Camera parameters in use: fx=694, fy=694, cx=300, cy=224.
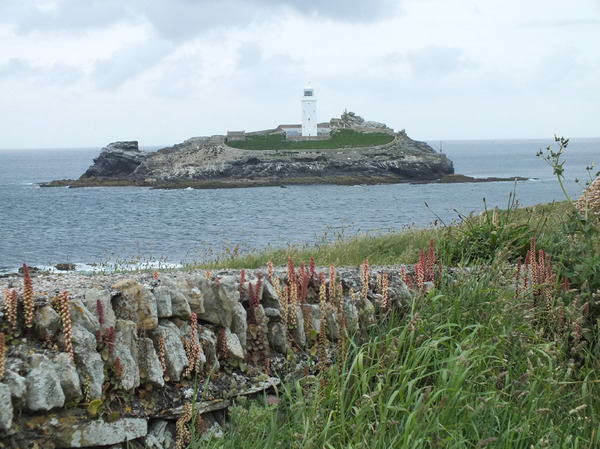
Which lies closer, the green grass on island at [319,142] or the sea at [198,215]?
the sea at [198,215]

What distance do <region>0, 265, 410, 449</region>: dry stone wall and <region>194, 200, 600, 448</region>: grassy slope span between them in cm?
31

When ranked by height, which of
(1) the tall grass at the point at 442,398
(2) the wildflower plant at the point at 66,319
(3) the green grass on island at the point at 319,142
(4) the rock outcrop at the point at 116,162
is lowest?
(1) the tall grass at the point at 442,398

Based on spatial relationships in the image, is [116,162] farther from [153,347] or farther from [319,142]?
[153,347]

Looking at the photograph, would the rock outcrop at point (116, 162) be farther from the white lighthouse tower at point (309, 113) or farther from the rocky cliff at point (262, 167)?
the white lighthouse tower at point (309, 113)

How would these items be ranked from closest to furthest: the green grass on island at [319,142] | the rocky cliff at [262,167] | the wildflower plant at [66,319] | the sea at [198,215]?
1. the wildflower plant at [66,319]
2. the sea at [198,215]
3. the rocky cliff at [262,167]
4. the green grass on island at [319,142]

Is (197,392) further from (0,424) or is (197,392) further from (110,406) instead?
(0,424)

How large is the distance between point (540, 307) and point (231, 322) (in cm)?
271

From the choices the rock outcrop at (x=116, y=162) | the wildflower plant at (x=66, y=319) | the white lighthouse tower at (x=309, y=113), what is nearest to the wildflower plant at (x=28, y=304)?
the wildflower plant at (x=66, y=319)

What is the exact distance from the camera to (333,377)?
4.83 m

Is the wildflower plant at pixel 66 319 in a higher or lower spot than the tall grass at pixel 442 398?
higher

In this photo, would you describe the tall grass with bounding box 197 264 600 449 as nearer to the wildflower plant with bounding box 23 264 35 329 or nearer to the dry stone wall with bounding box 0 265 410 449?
the dry stone wall with bounding box 0 265 410 449

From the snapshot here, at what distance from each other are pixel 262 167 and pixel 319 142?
1658 centimetres

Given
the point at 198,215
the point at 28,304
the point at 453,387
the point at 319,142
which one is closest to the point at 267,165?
the point at 319,142

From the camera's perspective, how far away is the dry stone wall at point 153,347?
4.38m
